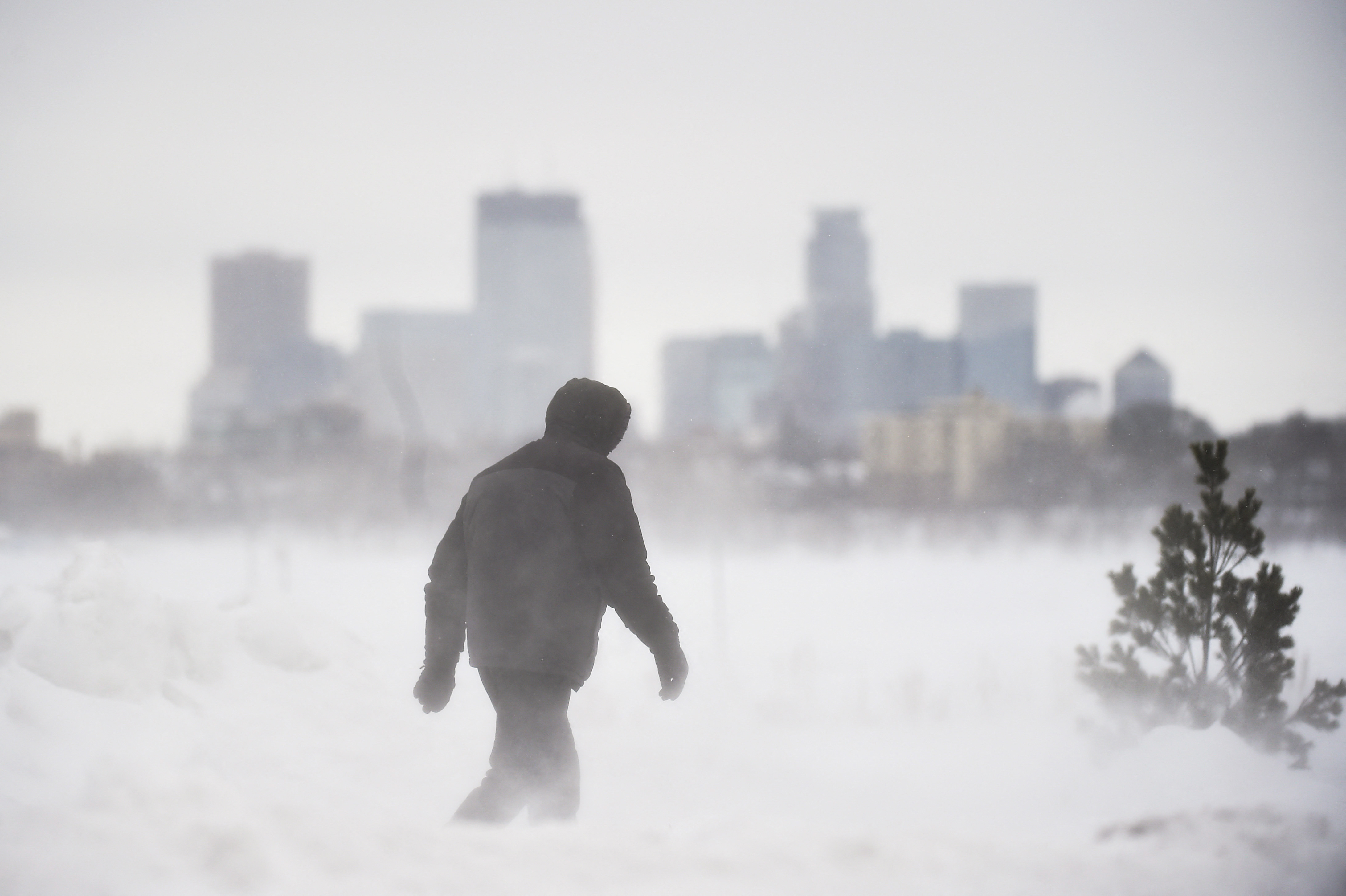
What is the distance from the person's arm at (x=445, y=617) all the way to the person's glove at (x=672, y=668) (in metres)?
0.67

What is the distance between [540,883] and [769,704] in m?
6.65

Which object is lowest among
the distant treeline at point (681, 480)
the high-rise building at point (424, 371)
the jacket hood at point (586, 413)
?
the distant treeline at point (681, 480)

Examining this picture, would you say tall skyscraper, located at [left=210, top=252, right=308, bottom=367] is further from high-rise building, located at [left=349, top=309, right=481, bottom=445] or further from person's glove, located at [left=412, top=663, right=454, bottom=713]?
person's glove, located at [left=412, top=663, right=454, bottom=713]

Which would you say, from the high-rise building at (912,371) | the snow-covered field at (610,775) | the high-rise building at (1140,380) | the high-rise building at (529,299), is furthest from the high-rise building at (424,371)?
the high-rise building at (1140,380)

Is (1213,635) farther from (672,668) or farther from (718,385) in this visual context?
(718,385)

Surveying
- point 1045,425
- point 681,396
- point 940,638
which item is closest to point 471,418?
point 681,396

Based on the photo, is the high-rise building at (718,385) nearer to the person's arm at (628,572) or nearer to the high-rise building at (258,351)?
the high-rise building at (258,351)

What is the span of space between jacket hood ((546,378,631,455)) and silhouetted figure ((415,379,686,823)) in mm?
10

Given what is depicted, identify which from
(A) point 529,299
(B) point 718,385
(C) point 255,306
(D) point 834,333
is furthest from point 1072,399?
(C) point 255,306

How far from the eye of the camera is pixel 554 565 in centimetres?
297

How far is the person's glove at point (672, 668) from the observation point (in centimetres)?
294

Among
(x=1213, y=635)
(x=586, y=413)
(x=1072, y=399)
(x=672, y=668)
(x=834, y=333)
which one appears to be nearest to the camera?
(x=672, y=668)

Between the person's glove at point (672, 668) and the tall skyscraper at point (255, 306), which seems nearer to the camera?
the person's glove at point (672, 668)

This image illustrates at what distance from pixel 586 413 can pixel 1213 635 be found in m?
3.88
